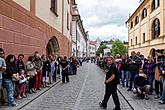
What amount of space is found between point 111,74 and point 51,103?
2.65 meters

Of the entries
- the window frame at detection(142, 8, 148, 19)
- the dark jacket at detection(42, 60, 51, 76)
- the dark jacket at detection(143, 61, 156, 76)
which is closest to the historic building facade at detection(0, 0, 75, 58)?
the dark jacket at detection(42, 60, 51, 76)

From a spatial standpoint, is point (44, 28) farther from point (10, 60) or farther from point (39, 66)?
point (10, 60)

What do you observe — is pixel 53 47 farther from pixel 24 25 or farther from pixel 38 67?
pixel 24 25

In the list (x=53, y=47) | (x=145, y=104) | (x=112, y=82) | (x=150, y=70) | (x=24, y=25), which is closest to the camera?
(x=112, y=82)

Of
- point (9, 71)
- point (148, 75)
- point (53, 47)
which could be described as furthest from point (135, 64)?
point (53, 47)

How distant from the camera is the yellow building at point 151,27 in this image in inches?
1228

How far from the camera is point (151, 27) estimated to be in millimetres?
37562

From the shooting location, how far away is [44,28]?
63.4ft

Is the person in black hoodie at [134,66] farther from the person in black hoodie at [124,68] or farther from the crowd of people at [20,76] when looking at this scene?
the crowd of people at [20,76]

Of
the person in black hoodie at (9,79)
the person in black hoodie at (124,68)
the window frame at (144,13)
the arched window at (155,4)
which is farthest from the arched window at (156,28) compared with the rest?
the person in black hoodie at (9,79)

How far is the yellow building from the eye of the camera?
31188mm

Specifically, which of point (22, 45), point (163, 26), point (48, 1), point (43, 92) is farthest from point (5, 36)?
point (163, 26)

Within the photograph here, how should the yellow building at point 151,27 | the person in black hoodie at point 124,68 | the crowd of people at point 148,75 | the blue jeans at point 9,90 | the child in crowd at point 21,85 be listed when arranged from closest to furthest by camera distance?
the blue jeans at point 9,90 → the crowd of people at point 148,75 → the child in crowd at point 21,85 → the person in black hoodie at point 124,68 → the yellow building at point 151,27

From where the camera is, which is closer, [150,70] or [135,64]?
[150,70]
